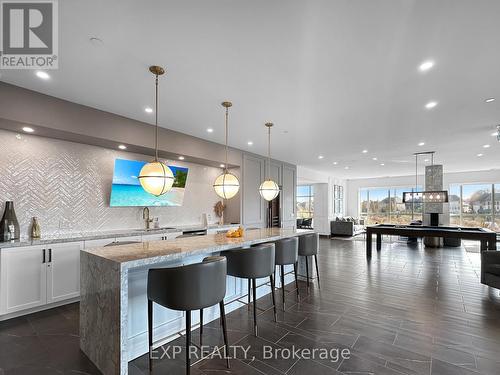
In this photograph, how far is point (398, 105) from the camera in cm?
364

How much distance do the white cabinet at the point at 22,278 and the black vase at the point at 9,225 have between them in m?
0.31

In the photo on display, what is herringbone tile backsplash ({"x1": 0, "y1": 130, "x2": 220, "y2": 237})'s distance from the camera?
3455 mm

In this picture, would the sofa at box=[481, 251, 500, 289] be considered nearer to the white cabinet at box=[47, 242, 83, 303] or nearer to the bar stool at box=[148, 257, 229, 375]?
the bar stool at box=[148, 257, 229, 375]

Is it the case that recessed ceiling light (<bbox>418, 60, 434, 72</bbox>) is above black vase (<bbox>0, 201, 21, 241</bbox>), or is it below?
above

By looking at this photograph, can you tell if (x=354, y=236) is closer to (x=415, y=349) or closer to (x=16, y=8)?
(x=415, y=349)

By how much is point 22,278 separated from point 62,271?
41 cm

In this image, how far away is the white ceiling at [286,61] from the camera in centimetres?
189

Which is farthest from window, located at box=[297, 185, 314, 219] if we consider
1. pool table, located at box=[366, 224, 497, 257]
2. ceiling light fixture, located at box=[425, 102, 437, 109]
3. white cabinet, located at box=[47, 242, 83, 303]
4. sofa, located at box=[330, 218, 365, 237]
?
white cabinet, located at box=[47, 242, 83, 303]

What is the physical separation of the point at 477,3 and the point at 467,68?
107cm

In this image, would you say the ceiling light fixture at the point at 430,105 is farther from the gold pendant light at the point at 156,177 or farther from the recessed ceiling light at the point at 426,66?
the gold pendant light at the point at 156,177

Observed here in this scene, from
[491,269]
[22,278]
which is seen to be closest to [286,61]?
[22,278]

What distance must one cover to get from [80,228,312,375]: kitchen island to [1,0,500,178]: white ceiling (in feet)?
6.11

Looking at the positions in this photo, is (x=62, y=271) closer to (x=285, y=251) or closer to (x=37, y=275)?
(x=37, y=275)

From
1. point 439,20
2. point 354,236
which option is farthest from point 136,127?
point 354,236
